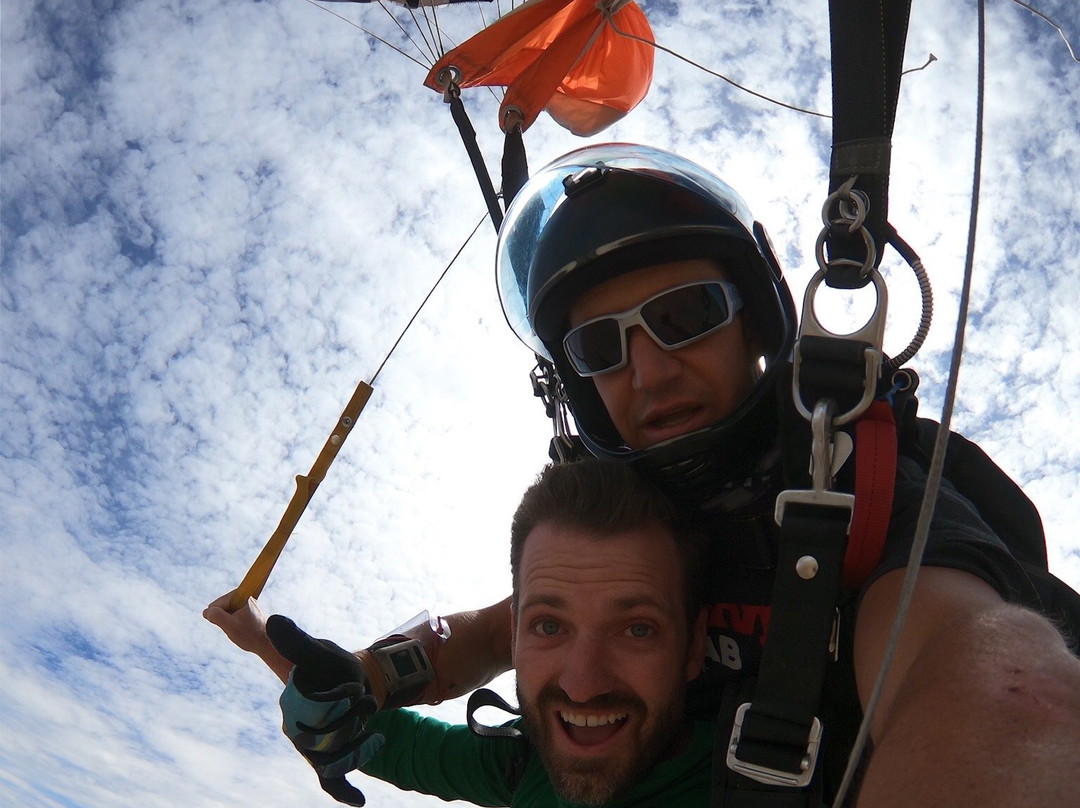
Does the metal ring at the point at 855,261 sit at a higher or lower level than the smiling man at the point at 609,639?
higher

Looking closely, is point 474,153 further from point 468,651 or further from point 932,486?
point 932,486

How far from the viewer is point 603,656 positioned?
1.63m

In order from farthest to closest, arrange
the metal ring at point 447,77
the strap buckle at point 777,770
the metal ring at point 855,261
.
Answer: the metal ring at point 447,77 → the metal ring at point 855,261 → the strap buckle at point 777,770

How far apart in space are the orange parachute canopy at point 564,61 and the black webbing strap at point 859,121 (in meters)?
3.27

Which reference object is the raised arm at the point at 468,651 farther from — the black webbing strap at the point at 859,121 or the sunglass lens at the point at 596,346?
the black webbing strap at the point at 859,121

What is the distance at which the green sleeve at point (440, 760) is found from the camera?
2.08 m

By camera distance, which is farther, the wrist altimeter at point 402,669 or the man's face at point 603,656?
the wrist altimeter at point 402,669

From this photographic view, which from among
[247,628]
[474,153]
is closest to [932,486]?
[247,628]

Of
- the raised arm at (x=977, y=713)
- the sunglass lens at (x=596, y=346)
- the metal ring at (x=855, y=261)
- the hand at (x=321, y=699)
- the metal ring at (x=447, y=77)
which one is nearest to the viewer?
the raised arm at (x=977, y=713)

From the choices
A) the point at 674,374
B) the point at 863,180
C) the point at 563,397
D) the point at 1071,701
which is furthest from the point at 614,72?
the point at 1071,701

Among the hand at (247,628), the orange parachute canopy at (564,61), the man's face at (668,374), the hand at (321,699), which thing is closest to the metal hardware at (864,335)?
the man's face at (668,374)

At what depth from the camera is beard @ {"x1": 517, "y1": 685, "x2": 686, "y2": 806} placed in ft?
5.18

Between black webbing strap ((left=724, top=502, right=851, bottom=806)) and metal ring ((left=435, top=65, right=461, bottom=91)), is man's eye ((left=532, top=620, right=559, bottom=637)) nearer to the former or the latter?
black webbing strap ((left=724, top=502, right=851, bottom=806))

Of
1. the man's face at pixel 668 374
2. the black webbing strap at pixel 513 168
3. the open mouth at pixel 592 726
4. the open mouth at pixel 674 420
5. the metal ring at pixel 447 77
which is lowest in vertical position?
the open mouth at pixel 592 726
